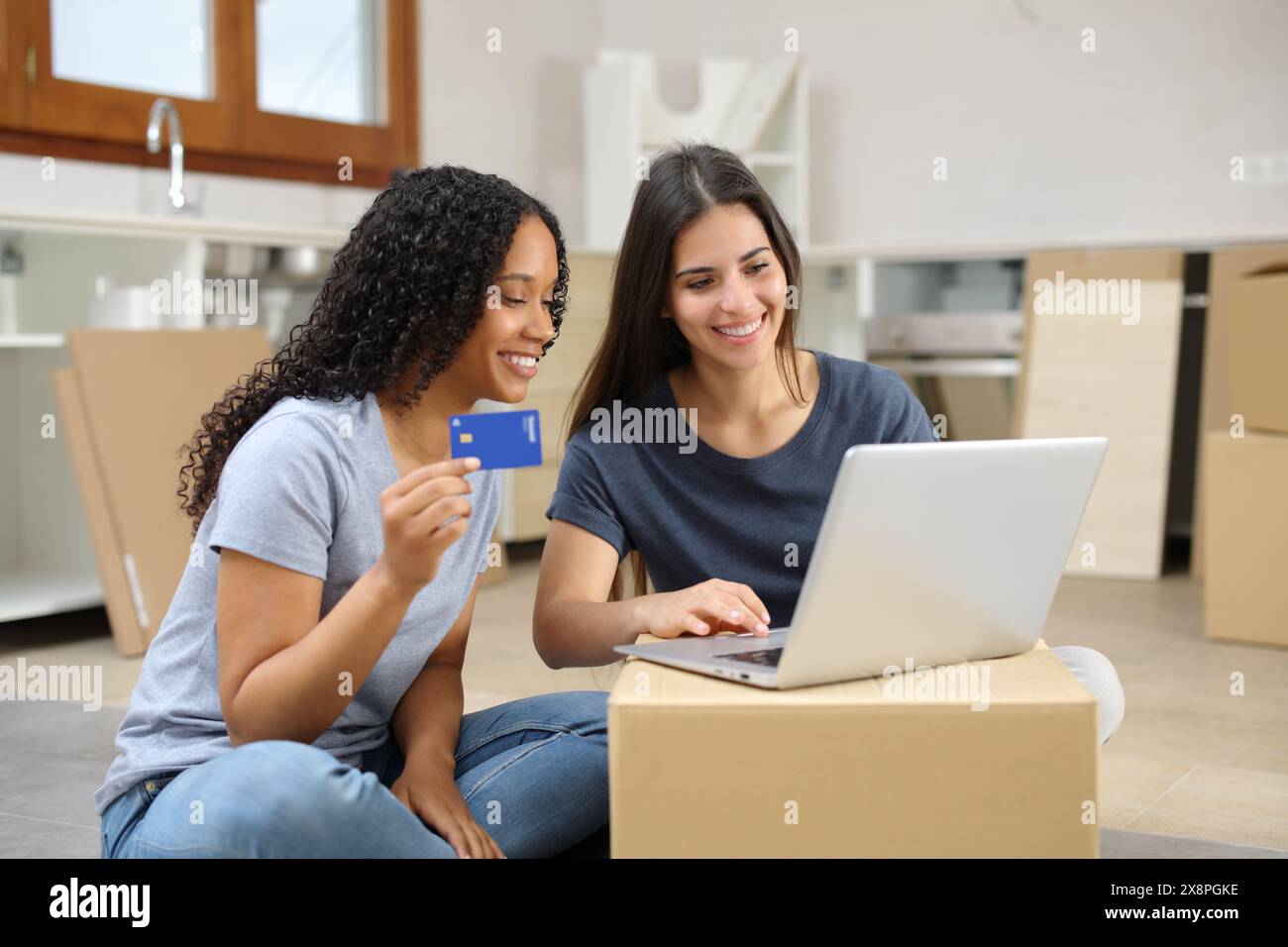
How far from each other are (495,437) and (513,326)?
180 mm

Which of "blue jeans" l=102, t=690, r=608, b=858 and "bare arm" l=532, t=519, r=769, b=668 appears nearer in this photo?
"blue jeans" l=102, t=690, r=608, b=858

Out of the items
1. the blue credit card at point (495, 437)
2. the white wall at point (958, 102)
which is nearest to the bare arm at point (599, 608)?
the blue credit card at point (495, 437)

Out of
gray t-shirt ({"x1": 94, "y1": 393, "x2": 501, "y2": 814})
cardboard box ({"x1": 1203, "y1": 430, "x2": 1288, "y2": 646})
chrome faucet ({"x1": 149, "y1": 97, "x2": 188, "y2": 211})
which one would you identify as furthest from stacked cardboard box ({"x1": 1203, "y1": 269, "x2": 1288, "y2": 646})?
chrome faucet ({"x1": 149, "y1": 97, "x2": 188, "y2": 211})

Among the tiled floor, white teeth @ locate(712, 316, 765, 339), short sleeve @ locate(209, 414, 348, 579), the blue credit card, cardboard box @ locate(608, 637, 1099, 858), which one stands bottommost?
the tiled floor

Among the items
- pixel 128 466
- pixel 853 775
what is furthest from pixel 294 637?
pixel 128 466

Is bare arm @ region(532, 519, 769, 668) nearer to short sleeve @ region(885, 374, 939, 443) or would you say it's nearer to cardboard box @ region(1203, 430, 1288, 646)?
short sleeve @ region(885, 374, 939, 443)

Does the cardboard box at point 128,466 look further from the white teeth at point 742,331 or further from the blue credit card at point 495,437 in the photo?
the blue credit card at point 495,437

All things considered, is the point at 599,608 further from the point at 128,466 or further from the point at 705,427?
the point at 128,466

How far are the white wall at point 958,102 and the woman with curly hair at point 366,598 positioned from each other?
3023 mm

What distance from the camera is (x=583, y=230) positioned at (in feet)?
17.7

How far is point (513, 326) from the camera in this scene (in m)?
1.36

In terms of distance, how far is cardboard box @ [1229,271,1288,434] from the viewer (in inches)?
120

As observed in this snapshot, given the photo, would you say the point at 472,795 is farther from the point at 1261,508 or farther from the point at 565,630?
the point at 1261,508

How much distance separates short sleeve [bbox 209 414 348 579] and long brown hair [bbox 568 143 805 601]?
1.52ft
